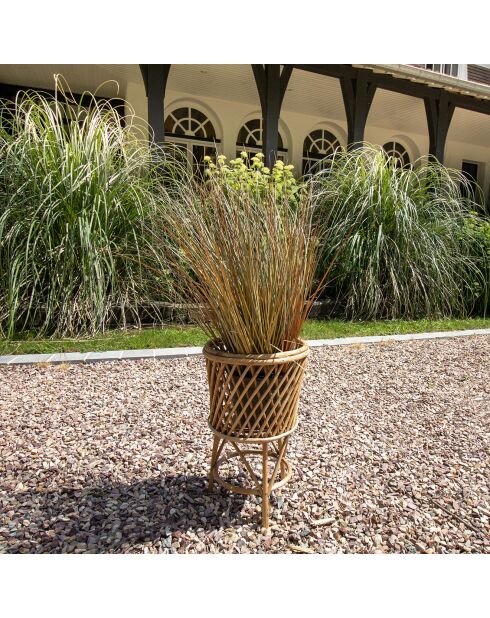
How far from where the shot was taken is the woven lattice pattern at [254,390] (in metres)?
1.30

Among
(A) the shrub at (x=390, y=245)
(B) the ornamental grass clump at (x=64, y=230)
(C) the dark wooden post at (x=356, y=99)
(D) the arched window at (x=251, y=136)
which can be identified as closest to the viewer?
(B) the ornamental grass clump at (x=64, y=230)

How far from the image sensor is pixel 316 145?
9.77m

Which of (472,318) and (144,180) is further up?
(144,180)

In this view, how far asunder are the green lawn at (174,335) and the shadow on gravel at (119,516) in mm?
1954

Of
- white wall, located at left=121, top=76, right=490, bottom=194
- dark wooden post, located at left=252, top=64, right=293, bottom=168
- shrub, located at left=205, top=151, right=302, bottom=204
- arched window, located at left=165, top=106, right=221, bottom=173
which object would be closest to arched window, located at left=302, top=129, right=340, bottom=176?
white wall, located at left=121, top=76, right=490, bottom=194

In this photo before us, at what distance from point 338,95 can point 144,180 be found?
6.07m

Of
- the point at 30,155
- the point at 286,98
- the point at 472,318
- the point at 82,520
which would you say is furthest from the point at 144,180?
the point at 286,98

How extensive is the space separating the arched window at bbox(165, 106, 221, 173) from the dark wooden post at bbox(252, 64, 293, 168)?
176cm

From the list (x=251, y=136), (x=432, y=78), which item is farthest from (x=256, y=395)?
(x=251, y=136)

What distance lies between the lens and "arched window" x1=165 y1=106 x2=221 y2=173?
27.1 feet

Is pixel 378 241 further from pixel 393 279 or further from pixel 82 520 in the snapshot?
pixel 82 520

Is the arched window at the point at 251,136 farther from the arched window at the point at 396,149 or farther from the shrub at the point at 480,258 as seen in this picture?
the shrub at the point at 480,258

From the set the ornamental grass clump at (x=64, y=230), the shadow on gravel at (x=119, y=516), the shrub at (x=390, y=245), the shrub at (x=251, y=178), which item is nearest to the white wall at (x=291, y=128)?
the shrub at (x=251, y=178)

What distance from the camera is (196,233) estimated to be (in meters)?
1.41
